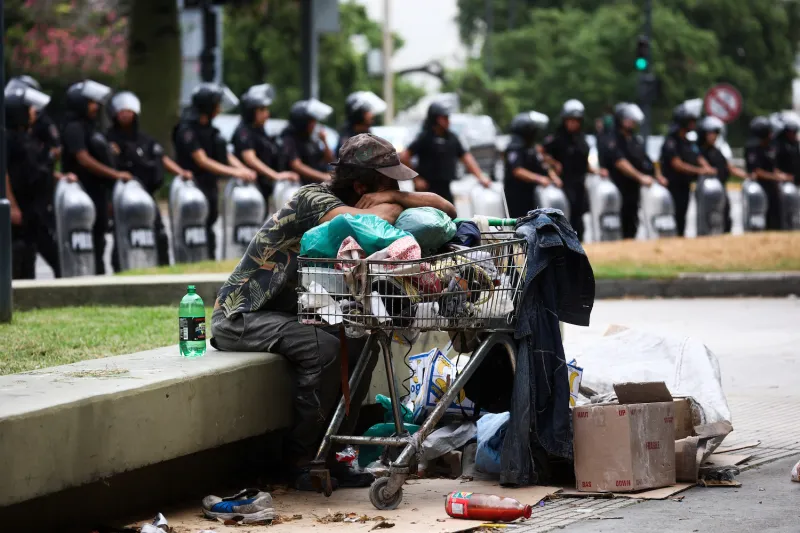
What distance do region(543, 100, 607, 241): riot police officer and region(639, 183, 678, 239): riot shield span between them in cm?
72

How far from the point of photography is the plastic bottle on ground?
17.1 feet

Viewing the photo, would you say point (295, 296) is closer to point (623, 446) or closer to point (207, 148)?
point (623, 446)

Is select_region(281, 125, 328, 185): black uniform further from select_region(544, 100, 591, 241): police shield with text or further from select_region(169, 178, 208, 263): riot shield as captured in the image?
select_region(544, 100, 591, 241): police shield with text

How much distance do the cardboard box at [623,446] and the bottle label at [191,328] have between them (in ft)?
4.91

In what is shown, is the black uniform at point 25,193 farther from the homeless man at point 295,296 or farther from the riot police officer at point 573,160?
the homeless man at point 295,296

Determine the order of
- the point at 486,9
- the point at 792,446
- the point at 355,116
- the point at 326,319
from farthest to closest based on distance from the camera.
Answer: the point at 486,9, the point at 355,116, the point at 792,446, the point at 326,319

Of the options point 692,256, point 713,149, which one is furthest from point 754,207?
point 692,256

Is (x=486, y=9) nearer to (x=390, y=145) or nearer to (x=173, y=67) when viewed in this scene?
(x=173, y=67)

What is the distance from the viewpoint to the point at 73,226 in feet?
44.1

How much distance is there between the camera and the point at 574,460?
5.73 metres

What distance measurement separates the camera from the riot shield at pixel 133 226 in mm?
13938

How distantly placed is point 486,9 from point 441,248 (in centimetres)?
6452

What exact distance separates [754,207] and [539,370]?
15256 mm

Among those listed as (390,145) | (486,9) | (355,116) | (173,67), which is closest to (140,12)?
(173,67)
